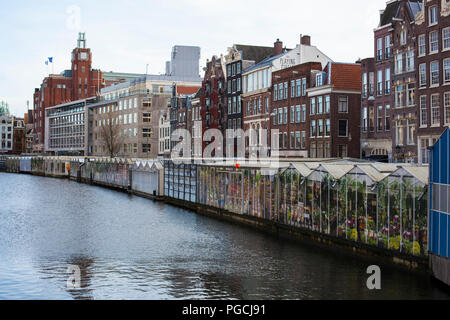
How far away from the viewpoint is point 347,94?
69250 mm

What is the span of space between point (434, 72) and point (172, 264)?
34664 mm

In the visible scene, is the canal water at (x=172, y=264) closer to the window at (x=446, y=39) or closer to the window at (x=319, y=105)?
the window at (x=446, y=39)

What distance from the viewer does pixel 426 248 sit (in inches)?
1006

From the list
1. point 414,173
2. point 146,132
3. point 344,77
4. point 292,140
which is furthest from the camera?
point 146,132

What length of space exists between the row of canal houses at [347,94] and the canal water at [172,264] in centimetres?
2302

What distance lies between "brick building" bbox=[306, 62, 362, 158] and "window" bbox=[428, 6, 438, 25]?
16278 millimetres

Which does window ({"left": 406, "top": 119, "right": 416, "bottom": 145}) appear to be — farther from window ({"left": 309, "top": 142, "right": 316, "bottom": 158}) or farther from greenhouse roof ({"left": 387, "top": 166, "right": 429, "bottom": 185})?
greenhouse roof ({"left": 387, "top": 166, "right": 429, "bottom": 185})

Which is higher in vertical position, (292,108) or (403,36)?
(403,36)

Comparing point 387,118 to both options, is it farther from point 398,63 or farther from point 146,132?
point 146,132

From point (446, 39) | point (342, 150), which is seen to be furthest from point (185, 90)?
point (446, 39)

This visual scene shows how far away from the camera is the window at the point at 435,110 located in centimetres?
5253

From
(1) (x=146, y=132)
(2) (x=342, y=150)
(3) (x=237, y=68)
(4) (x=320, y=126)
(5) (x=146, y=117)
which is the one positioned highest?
(3) (x=237, y=68)

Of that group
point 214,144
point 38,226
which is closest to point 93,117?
point 214,144

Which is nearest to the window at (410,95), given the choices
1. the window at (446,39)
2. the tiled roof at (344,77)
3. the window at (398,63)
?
the window at (398,63)
